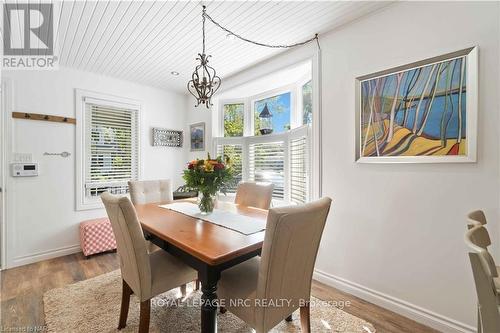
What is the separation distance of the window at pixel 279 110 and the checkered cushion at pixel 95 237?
96.9 inches

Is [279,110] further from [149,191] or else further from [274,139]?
[149,191]

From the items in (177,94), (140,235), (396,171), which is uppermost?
(177,94)

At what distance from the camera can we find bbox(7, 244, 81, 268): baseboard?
2680 mm

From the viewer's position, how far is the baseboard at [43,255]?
8.79 feet

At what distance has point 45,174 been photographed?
2852 millimetres

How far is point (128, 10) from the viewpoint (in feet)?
6.13

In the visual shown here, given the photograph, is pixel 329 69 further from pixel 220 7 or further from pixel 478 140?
pixel 478 140

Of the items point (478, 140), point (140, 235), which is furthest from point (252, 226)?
point (478, 140)

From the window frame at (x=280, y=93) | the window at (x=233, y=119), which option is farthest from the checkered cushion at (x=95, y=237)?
the window frame at (x=280, y=93)

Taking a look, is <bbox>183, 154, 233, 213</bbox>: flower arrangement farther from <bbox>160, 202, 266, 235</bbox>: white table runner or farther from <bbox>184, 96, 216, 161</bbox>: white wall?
<bbox>184, 96, 216, 161</bbox>: white wall

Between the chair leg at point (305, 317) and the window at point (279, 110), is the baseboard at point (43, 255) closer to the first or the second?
the window at point (279, 110)

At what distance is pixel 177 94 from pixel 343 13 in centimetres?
299

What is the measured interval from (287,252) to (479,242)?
0.85 m

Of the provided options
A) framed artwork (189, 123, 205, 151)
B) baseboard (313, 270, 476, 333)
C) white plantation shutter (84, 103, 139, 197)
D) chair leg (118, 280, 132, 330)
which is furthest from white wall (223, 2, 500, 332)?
white plantation shutter (84, 103, 139, 197)
